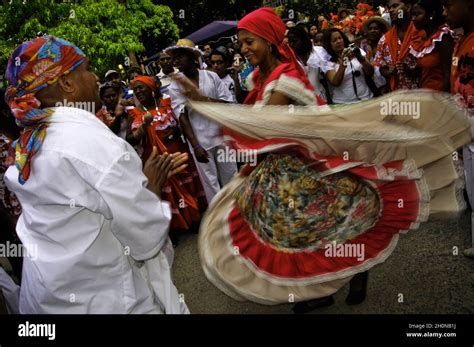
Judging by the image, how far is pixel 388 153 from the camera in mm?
2359

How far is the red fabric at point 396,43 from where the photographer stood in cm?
420

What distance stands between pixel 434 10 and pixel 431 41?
0.27 metres

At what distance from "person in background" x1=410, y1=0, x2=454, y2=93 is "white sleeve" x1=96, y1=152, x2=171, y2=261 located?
2.93 metres

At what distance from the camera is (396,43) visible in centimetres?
448

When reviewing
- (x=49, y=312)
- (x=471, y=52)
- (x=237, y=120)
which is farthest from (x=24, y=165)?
(x=471, y=52)

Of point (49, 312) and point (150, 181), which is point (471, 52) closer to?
point (150, 181)

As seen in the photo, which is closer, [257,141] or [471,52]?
[257,141]

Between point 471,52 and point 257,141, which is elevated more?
point 471,52

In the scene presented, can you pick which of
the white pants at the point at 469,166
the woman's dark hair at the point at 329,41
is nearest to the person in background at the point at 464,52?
the white pants at the point at 469,166

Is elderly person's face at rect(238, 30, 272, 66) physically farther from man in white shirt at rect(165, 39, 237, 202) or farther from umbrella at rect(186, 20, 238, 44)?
umbrella at rect(186, 20, 238, 44)

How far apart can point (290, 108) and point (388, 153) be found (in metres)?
0.56

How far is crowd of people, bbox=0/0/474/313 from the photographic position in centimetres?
173
